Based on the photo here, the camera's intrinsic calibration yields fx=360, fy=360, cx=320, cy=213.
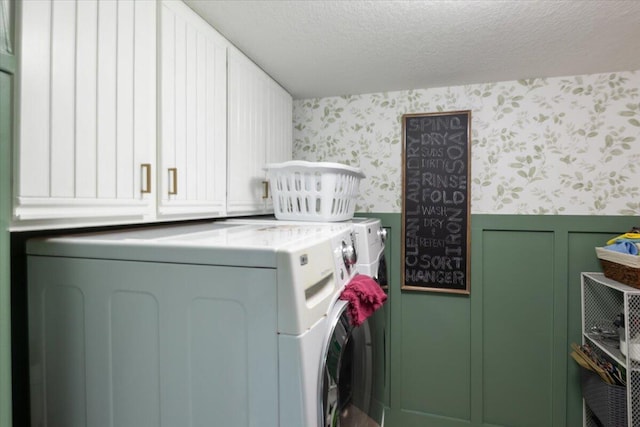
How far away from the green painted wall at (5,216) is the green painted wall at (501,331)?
1.95m

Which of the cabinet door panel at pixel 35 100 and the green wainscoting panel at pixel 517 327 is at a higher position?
the cabinet door panel at pixel 35 100

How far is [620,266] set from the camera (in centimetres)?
178

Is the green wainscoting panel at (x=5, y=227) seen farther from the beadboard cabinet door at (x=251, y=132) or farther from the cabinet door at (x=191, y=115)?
the beadboard cabinet door at (x=251, y=132)

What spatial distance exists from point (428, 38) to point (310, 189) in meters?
0.86

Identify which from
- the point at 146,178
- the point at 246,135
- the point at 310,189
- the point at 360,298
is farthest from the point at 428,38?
the point at 146,178

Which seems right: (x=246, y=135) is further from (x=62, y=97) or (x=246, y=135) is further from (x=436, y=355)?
(x=436, y=355)

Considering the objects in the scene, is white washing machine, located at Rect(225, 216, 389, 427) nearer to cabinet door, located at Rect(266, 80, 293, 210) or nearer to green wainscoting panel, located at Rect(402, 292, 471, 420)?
green wainscoting panel, located at Rect(402, 292, 471, 420)

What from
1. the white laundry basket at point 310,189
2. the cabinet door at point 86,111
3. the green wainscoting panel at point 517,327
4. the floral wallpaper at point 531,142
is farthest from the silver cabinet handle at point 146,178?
the green wainscoting panel at point 517,327

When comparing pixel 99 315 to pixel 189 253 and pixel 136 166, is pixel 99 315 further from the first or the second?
pixel 136 166

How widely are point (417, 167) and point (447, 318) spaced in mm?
975

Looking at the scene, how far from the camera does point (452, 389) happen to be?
88.3 inches

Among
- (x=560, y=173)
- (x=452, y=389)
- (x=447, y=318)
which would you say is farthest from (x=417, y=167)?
(x=452, y=389)

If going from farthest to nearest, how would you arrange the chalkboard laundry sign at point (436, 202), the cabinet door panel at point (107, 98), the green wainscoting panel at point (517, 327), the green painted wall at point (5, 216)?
the chalkboard laundry sign at point (436, 202), the green wainscoting panel at point (517, 327), the cabinet door panel at point (107, 98), the green painted wall at point (5, 216)

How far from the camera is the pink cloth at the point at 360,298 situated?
111 cm
